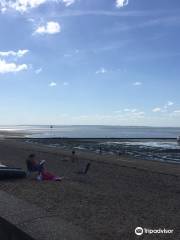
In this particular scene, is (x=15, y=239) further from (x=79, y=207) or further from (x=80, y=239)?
(x=79, y=207)

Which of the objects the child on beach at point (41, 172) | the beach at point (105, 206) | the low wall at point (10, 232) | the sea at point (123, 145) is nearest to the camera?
the low wall at point (10, 232)

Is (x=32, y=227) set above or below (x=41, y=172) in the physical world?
above

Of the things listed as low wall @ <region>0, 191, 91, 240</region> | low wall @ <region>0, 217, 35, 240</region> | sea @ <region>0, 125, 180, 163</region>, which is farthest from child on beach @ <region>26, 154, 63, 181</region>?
sea @ <region>0, 125, 180, 163</region>

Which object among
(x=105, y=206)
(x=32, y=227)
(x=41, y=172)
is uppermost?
(x=32, y=227)

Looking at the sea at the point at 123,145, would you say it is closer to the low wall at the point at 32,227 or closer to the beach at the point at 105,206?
the beach at the point at 105,206

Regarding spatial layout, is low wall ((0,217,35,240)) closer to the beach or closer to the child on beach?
the beach

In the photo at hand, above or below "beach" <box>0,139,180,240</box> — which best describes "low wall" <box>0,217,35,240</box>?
above

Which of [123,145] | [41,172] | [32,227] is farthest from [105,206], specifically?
[123,145]

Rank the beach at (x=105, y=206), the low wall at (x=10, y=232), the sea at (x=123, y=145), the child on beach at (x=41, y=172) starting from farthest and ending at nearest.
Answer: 1. the sea at (x=123, y=145)
2. the child on beach at (x=41, y=172)
3. the beach at (x=105, y=206)
4. the low wall at (x=10, y=232)

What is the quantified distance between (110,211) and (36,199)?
2209 millimetres

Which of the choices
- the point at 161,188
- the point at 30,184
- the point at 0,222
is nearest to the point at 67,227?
the point at 0,222

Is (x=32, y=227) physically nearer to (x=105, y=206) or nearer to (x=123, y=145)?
(x=105, y=206)

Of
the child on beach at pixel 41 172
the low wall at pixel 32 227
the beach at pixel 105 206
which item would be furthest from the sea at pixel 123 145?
the low wall at pixel 32 227

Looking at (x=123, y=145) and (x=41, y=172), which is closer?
(x=41, y=172)
